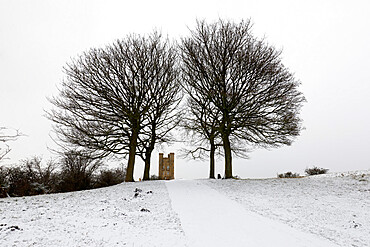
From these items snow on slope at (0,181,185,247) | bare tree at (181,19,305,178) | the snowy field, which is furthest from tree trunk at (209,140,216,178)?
snow on slope at (0,181,185,247)

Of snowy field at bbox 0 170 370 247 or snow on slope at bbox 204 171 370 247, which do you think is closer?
snowy field at bbox 0 170 370 247

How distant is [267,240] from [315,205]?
432cm

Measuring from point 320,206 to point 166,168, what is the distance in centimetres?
1708

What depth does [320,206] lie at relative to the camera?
791 centimetres

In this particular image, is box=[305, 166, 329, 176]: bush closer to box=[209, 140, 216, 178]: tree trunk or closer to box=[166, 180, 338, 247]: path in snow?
box=[209, 140, 216, 178]: tree trunk

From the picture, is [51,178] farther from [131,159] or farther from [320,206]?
[320,206]

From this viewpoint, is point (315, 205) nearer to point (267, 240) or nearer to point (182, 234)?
point (267, 240)

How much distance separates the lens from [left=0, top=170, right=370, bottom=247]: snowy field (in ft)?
15.1

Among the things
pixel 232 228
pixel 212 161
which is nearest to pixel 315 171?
pixel 212 161

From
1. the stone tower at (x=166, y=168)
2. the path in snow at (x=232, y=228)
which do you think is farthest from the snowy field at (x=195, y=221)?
the stone tower at (x=166, y=168)

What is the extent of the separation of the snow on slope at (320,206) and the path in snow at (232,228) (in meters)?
0.51

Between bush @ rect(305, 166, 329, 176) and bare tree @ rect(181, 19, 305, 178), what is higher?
bare tree @ rect(181, 19, 305, 178)

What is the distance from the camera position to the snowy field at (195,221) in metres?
4.62

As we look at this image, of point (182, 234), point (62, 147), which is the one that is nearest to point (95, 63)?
point (62, 147)
